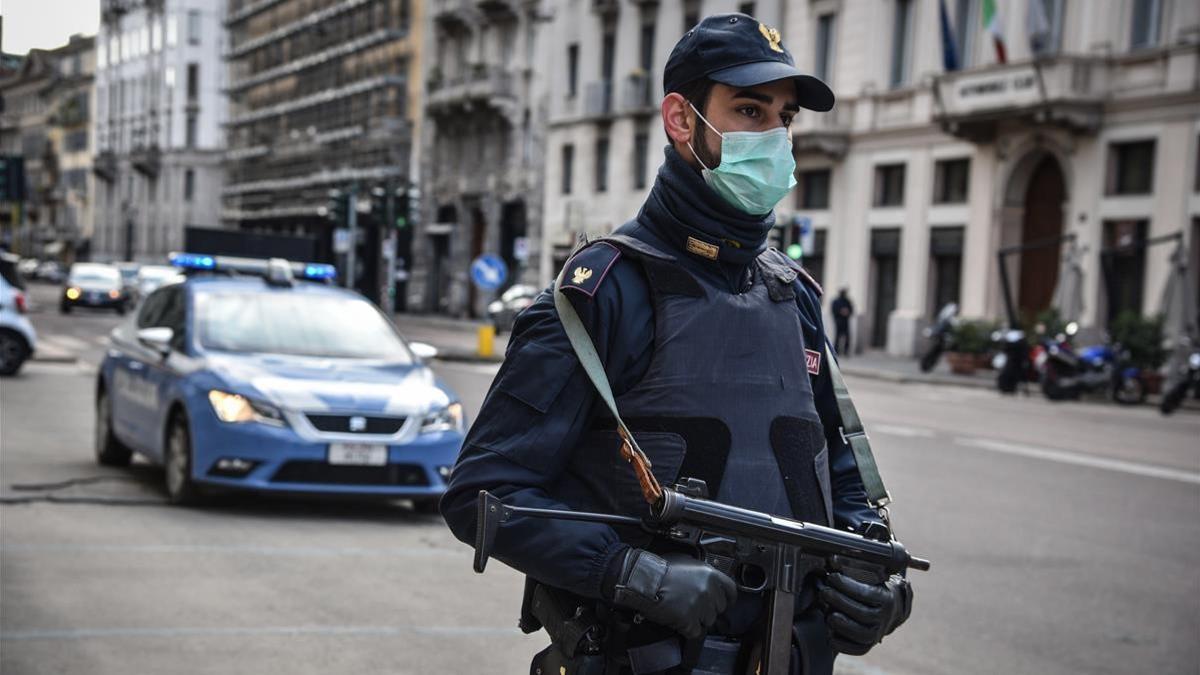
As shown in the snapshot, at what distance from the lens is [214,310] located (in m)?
10.5

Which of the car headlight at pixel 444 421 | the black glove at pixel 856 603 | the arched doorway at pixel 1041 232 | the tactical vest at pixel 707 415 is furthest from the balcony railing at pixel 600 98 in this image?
the black glove at pixel 856 603

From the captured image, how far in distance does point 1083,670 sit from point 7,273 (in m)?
19.9

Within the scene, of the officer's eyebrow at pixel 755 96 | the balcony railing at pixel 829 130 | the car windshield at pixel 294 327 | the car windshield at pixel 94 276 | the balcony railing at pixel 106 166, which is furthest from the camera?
the balcony railing at pixel 106 166

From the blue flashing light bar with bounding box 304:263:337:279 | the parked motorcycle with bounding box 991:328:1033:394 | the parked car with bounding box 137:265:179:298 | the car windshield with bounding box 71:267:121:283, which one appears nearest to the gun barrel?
the blue flashing light bar with bounding box 304:263:337:279

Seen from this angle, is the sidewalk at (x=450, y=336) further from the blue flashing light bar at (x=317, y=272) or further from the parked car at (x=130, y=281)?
the blue flashing light bar at (x=317, y=272)

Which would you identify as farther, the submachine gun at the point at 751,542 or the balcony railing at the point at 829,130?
the balcony railing at the point at 829,130

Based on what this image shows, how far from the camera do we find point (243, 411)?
9.28 metres

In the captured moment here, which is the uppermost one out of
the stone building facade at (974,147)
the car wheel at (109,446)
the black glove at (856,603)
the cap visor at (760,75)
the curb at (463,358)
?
the stone building facade at (974,147)

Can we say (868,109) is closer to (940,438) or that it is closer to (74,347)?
(74,347)

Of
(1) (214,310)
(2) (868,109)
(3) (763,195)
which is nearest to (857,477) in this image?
(3) (763,195)

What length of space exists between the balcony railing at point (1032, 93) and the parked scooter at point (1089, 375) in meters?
8.02

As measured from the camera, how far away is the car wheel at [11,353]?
20.3 m

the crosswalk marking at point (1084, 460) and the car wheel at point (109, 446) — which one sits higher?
the car wheel at point (109, 446)

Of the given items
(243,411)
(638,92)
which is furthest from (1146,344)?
(638,92)
